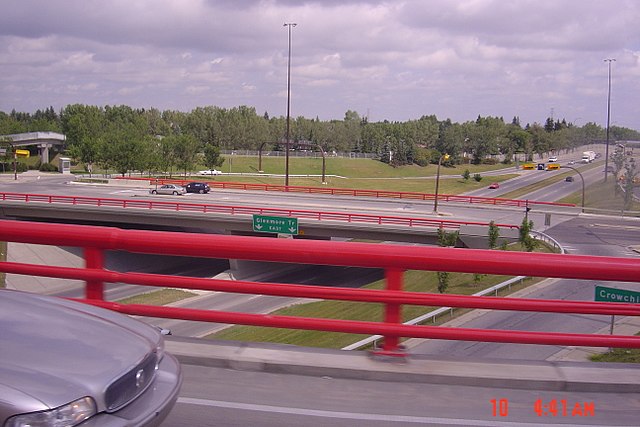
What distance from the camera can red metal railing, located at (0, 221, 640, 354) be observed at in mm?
4902

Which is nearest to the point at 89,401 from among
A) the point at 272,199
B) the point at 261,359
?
the point at 261,359

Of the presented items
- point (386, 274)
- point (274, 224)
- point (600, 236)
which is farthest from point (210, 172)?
point (386, 274)

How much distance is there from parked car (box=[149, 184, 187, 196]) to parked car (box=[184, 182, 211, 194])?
14.2 inches

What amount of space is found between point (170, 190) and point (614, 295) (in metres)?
42.4

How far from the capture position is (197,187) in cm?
4562

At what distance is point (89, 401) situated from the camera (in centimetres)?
295

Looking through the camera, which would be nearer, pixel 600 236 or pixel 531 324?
pixel 531 324

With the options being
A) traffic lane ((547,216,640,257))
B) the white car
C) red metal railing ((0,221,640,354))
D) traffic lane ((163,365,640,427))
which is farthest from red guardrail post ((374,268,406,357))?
the white car

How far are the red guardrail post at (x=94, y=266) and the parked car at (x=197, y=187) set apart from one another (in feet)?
131

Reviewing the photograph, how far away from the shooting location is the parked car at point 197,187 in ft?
148

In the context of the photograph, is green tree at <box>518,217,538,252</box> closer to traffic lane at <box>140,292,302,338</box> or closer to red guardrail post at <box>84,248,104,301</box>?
traffic lane at <box>140,292,302,338</box>

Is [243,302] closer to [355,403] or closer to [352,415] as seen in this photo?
[355,403]

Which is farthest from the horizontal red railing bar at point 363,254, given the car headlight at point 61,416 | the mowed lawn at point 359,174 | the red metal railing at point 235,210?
the mowed lawn at point 359,174
